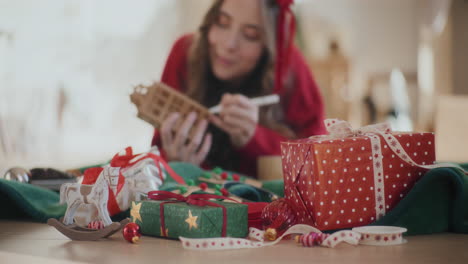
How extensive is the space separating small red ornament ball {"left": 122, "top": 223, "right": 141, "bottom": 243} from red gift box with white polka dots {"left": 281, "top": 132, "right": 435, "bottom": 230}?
216 mm

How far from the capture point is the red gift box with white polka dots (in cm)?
70

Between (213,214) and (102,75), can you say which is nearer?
(213,214)

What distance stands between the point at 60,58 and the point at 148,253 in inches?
65.3

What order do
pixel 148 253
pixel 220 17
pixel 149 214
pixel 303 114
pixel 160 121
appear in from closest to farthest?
pixel 148 253 → pixel 149 214 → pixel 160 121 → pixel 220 17 → pixel 303 114

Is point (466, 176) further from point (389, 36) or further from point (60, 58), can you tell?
point (389, 36)

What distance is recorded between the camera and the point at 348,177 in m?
0.71

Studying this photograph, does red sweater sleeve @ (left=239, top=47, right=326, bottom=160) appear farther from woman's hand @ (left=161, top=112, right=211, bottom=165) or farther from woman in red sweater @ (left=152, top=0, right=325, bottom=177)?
woman's hand @ (left=161, top=112, right=211, bottom=165)

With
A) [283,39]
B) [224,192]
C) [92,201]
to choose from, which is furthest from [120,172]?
[283,39]

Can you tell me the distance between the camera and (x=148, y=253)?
0.61 meters

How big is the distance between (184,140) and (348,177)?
0.75m

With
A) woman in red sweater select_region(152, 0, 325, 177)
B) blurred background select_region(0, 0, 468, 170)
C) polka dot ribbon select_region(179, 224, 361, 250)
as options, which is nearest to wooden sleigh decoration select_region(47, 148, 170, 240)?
polka dot ribbon select_region(179, 224, 361, 250)

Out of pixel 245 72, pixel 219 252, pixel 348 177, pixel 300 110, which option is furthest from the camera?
pixel 300 110

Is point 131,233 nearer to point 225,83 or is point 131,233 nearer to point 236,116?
point 236,116

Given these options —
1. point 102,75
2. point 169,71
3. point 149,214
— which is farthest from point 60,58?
point 149,214
